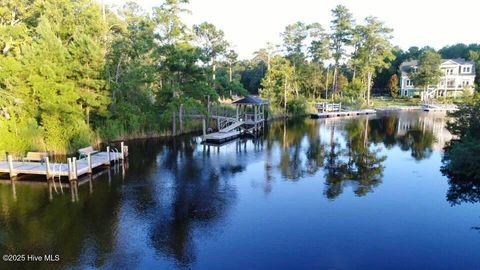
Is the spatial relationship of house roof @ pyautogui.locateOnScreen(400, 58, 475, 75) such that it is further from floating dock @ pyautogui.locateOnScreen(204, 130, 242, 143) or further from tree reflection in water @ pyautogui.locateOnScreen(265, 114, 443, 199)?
floating dock @ pyautogui.locateOnScreen(204, 130, 242, 143)

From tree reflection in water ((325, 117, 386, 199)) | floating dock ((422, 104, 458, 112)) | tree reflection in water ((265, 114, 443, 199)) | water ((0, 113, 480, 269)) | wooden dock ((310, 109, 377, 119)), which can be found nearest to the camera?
water ((0, 113, 480, 269))

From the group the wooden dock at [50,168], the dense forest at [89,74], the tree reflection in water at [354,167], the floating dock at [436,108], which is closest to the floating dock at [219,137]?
the dense forest at [89,74]

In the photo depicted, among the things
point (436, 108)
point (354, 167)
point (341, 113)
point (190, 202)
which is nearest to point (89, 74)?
point (190, 202)

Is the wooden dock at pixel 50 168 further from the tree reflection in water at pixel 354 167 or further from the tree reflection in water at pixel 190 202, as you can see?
the tree reflection in water at pixel 354 167

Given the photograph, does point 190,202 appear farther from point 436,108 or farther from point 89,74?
point 436,108

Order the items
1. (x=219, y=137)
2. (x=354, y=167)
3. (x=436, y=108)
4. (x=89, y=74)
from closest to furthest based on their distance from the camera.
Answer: (x=354, y=167) < (x=89, y=74) < (x=219, y=137) < (x=436, y=108)

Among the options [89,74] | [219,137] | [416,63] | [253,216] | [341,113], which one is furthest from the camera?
[416,63]

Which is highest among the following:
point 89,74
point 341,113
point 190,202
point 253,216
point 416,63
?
point 416,63

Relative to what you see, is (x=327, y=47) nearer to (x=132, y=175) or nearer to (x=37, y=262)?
(x=132, y=175)

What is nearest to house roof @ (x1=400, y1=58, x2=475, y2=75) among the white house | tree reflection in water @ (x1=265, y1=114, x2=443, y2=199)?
the white house
